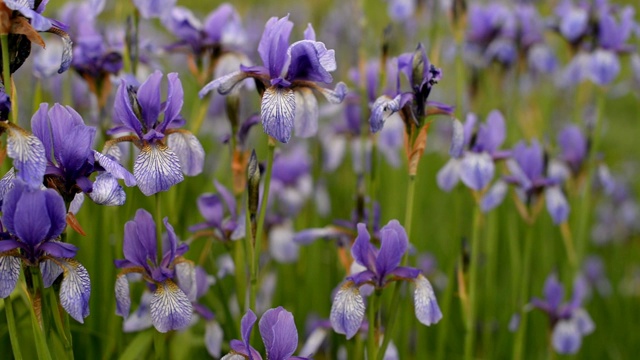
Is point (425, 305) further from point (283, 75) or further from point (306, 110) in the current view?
point (283, 75)

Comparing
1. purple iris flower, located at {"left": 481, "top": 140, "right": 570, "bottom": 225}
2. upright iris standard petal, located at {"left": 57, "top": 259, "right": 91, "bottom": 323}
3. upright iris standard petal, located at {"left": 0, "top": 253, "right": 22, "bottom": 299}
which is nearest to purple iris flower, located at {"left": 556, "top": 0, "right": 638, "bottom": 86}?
purple iris flower, located at {"left": 481, "top": 140, "right": 570, "bottom": 225}

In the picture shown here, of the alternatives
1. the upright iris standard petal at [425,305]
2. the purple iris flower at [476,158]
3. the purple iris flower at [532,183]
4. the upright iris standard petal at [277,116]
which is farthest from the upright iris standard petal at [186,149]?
the purple iris flower at [532,183]

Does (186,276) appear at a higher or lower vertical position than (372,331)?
higher

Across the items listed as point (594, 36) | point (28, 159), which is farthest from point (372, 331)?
point (594, 36)

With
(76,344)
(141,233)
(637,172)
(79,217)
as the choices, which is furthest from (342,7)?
(141,233)

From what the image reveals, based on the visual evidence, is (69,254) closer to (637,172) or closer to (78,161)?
(78,161)

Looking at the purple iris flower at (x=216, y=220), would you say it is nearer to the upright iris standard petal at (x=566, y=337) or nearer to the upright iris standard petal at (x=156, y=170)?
the upright iris standard petal at (x=156, y=170)

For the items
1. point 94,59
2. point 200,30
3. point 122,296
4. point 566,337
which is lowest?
point 566,337
